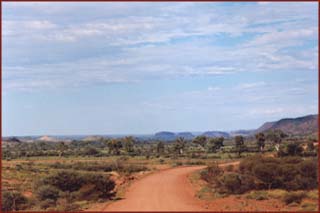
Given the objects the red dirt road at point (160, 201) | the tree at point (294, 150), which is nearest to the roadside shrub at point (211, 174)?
the red dirt road at point (160, 201)

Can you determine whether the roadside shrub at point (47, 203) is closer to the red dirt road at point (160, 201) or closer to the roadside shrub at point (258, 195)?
the red dirt road at point (160, 201)

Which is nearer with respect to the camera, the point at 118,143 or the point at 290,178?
the point at 290,178

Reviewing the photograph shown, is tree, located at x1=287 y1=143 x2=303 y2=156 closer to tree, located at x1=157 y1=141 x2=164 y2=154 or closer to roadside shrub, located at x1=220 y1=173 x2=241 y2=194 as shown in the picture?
roadside shrub, located at x1=220 y1=173 x2=241 y2=194

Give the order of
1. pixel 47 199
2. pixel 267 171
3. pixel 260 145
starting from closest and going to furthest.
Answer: pixel 47 199
pixel 267 171
pixel 260 145

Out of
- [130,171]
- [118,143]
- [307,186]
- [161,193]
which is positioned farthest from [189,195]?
[118,143]

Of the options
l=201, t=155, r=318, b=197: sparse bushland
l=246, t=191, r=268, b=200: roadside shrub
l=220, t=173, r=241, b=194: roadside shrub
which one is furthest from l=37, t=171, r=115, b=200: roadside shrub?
l=246, t=191, r=268, b=200: roadside shrub

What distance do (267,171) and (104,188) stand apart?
9805 millimetres

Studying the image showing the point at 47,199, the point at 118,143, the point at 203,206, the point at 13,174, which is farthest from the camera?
the point at 118,143

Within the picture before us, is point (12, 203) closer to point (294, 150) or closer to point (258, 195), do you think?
point (258, 195)

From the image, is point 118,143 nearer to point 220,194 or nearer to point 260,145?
point 260,145

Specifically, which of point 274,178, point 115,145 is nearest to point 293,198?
point 274,178

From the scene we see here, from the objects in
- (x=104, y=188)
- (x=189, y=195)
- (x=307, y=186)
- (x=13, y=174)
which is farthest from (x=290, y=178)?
(x=13, y=174)

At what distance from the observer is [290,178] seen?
28.6 meters

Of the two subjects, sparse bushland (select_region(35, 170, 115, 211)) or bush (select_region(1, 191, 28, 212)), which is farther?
bush (select_region(1, 191, 28, 212))
